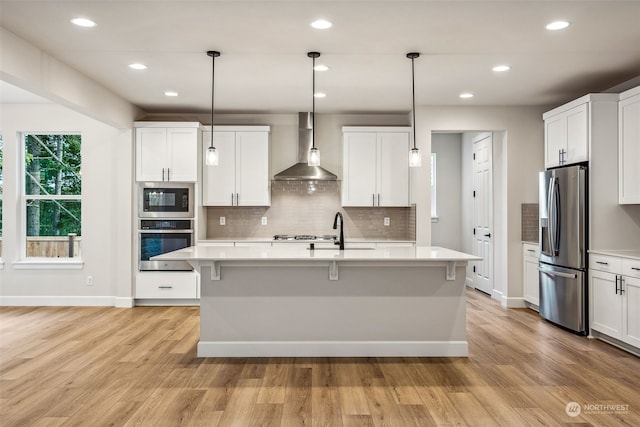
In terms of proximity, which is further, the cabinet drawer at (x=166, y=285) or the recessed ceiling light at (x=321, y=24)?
the cabinet drawer at (x=166, y=285)

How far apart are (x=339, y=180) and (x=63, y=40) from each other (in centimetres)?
378

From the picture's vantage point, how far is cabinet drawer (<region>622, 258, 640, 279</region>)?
3.84 metres

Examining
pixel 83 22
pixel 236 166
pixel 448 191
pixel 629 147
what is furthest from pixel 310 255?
pixel 448 191

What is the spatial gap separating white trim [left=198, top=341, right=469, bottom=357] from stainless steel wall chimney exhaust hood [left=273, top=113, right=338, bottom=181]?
2654 millimetres

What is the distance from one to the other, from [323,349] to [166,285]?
2.91 meters

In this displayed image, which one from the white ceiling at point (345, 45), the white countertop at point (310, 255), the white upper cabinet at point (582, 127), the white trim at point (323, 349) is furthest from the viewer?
the white upper cabinet at point (582, 127)

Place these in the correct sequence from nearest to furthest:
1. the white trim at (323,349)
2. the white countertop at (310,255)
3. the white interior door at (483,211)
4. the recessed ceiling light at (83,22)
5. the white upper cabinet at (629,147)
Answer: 1. the recessed ceiling light at (83,22)
2. the white countertop at (310,255)
3. the white trim at (323,349)
4. the white upper cabinet at (629,147)
5. the white interior door at (483,211)

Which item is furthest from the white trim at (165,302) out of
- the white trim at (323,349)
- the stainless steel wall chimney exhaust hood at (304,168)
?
the white trim at (323,349)

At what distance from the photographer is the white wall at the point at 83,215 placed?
5992mm

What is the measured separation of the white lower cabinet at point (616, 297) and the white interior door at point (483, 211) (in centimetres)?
209

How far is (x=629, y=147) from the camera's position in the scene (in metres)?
4.34

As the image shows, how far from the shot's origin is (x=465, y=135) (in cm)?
761

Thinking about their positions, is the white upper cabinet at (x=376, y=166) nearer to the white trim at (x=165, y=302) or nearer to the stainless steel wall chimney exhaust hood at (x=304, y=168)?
the stainless steel wall chimney exhaust hood at (x=304, y=168)

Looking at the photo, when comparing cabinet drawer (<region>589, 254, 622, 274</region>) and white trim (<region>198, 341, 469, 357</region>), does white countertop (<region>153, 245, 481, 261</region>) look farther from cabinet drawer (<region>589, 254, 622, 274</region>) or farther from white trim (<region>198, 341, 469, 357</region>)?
cabinet drawer (<region>589, 254, 622, 274</region>)
